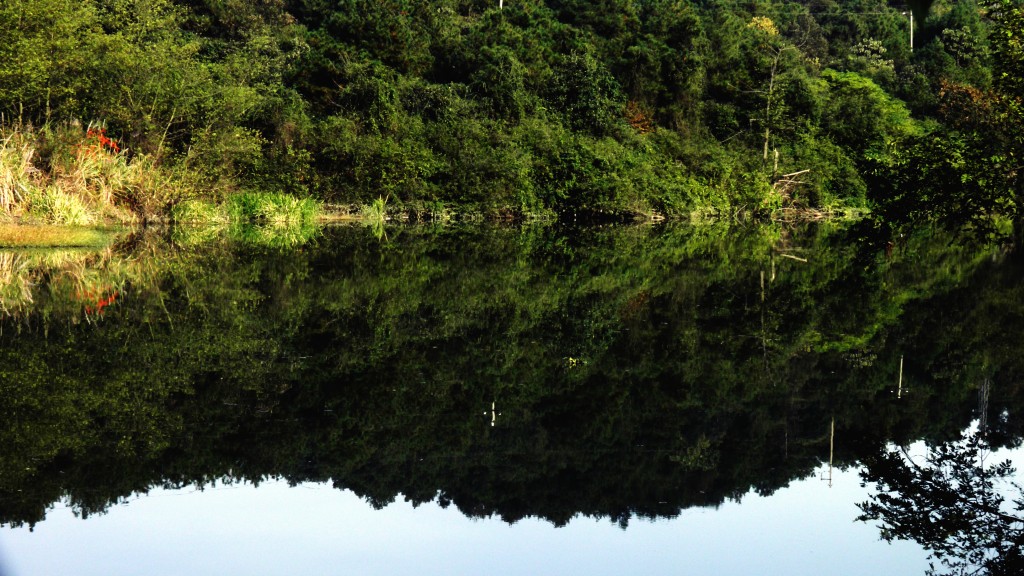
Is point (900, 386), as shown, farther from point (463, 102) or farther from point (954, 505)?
point (463, 102)

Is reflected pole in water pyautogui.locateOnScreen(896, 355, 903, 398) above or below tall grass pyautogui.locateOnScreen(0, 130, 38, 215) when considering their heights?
below

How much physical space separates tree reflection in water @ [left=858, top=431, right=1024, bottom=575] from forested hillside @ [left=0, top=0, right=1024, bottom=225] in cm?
1466

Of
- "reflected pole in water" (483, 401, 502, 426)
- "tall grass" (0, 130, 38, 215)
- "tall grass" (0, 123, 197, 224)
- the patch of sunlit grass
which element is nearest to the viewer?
"reflected pole in water" (483, 401, 502, 426)

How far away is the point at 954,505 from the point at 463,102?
38.6 m

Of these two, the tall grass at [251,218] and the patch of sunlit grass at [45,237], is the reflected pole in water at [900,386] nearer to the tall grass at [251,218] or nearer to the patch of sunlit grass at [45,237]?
the patch of sunlit grass at [45,237]

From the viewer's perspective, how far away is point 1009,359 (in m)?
8.95

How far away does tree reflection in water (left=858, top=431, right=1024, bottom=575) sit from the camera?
4.32m

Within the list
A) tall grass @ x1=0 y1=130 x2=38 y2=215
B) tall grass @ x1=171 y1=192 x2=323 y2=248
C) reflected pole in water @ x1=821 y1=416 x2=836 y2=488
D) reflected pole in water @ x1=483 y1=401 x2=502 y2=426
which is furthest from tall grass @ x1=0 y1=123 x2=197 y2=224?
reflected pole in water @ x1=821 y1=416 x2=836 y2=488

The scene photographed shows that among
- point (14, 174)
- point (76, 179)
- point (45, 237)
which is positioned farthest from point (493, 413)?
point (76, 179)

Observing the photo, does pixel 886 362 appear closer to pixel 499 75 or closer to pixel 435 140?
pixel 435 140

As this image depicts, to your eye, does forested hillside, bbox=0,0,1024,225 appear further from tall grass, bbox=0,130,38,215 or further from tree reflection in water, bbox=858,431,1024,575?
tree reflection in water, bbox=858,431,1024,575

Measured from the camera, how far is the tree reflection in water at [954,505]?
170 inches

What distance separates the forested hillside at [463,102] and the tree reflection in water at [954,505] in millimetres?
14662

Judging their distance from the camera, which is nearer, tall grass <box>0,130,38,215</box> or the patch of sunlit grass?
the patch of sunlit grass
